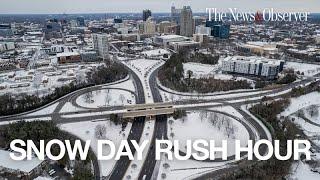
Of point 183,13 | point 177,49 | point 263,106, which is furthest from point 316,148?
point 183,13

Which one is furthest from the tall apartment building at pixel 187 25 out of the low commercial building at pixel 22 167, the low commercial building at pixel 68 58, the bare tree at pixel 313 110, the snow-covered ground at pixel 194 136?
the low commercial building at pixel 22 167

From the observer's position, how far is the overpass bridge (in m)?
32.7

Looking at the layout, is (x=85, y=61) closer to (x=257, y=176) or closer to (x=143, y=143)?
(x=143, y=143)

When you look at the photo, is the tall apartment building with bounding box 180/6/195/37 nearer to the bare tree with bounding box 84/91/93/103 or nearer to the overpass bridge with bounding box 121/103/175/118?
the bare tree with bounding box 84/91/93/103

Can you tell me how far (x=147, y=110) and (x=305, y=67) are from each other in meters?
41.0

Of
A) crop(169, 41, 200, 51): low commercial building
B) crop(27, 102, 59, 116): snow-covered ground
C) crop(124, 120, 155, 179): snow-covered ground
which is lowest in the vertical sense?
crop(124, 120, 155, 179): snow-covered ground

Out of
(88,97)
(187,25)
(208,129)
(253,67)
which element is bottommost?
(208,129)

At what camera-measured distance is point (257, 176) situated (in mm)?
22094

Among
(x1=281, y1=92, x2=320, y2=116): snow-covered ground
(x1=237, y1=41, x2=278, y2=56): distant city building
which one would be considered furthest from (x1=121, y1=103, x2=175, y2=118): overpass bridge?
(x1=237, y1=41, x2=278, y2=56): distant city building

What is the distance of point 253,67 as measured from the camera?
52031mm

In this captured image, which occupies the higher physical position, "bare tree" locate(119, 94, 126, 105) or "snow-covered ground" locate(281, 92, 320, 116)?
"bare tree" locate(119, 94, 126, 105)

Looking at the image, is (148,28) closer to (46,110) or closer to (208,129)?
(46,110)

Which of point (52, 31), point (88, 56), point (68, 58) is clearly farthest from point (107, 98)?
point (52, 31)

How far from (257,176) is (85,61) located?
50.7 meters
